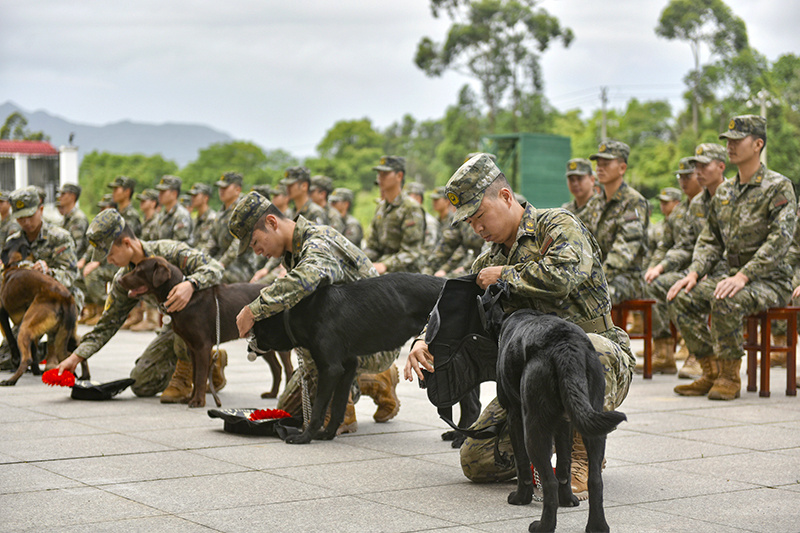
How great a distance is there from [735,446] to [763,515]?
192cm

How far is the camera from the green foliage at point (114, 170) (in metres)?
72.4

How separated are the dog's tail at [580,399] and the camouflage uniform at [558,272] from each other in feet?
1.94

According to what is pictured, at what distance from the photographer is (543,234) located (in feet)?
15.9

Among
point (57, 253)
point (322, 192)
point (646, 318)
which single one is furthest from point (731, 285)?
point (322, 192)

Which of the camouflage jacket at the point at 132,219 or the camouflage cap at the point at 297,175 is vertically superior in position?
the camouflage cap at the point at 297,175

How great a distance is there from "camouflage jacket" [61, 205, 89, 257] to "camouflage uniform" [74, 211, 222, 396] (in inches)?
282

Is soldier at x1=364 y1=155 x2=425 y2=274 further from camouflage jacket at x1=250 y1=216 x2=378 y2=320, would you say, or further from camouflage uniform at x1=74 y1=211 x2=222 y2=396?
camouflage jacket at x1=250 y1=216 x2=378 y2=320

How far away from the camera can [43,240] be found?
10.3m

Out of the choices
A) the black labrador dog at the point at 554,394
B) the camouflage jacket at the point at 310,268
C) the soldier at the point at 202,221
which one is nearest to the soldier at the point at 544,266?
the black labrador dog at the point at 554,394

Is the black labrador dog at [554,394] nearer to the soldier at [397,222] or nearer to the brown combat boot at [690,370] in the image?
the brown combat boot at [690,370]

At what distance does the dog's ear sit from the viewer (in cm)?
795

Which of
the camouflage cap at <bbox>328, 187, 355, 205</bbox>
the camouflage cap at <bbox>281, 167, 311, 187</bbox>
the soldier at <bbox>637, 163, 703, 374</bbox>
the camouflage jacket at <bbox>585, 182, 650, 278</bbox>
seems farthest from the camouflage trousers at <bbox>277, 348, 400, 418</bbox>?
the camouflage cap at <bbox>328, 187, 355, 205</bbox>

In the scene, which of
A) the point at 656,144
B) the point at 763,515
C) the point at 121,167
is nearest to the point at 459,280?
the point at 763,515

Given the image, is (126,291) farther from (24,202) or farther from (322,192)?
(322,192)
